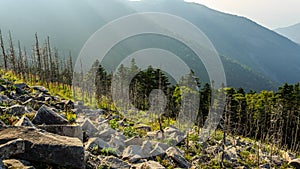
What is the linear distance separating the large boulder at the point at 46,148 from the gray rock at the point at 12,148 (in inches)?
12.8

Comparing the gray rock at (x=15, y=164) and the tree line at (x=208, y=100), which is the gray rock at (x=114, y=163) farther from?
the tree line at (x=208, y=100)

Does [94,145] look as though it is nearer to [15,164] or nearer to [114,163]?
[114,163]

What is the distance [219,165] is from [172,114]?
38.8 m

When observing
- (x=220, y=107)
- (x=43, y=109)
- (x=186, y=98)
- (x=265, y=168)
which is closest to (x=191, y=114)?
(x=186, y=98)

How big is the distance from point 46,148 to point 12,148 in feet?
3.20

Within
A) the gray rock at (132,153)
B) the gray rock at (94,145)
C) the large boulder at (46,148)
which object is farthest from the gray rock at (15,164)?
the gray rock at (132,153)

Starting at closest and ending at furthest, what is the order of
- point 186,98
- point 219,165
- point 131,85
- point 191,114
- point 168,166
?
point 168,166 → point 219,165 → point 191,114 → point 186,98 → point 131,85

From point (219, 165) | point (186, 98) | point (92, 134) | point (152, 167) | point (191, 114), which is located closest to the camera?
point (152, 167)

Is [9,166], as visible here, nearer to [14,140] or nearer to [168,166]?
[14,140]

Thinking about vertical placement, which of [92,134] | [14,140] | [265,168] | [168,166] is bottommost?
[265,168]

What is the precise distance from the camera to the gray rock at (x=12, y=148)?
24.5 ft

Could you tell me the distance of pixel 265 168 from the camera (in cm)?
2523

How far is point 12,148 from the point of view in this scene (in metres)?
7.64

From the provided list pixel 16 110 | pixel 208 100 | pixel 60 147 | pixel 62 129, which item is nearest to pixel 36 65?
pixel 208 100
